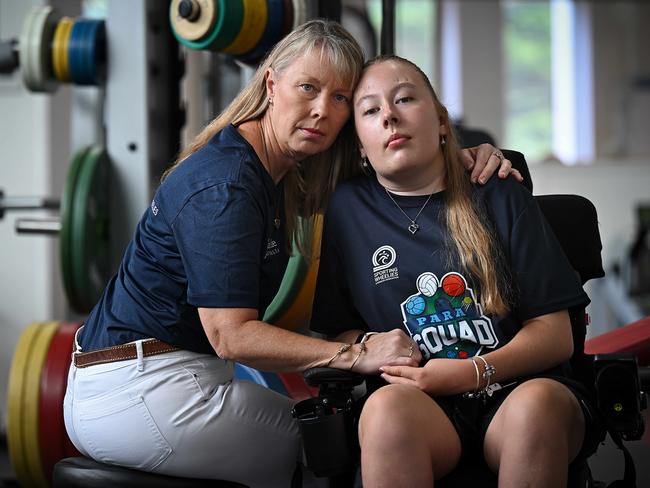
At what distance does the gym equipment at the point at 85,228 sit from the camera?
8.95 ft

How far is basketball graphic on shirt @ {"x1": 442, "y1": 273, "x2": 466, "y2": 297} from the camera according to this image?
1.72 m

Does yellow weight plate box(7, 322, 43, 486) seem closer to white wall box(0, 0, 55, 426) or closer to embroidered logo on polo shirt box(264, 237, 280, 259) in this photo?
embroidered logo on polo shirt box(264, 237, 280, 259)

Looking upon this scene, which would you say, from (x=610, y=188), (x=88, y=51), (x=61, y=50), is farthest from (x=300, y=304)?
(x=610, y=188)

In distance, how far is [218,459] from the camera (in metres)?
1.66

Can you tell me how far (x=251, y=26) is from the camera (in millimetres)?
2445

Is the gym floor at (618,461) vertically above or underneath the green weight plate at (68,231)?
underneath

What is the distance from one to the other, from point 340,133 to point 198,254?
1.57ft

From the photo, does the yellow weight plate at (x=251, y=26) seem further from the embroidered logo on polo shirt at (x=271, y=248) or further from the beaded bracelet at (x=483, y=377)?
the beaded bracelet at (x=483, y=377)

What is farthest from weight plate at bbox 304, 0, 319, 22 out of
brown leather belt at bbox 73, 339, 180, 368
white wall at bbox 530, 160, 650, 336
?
white wall at bbox 530, 160, 650, 336

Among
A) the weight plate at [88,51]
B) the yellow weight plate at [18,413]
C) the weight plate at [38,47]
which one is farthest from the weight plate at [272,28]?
the yellow weight plate at [18,413]

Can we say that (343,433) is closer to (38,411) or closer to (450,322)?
(450,322)

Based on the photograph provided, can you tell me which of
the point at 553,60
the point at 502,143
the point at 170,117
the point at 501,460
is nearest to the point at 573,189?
the point at 502,143

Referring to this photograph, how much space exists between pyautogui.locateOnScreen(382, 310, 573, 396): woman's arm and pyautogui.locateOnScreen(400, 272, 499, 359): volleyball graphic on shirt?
Result: 0.20 feet

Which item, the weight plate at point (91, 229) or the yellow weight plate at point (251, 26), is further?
the weight plate at point (91, 229)
